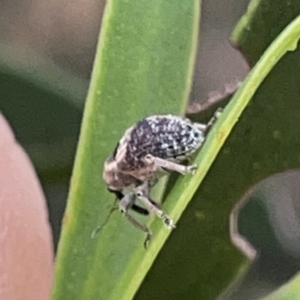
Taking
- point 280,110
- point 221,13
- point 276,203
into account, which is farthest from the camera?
point 221,13

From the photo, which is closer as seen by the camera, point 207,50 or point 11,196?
point 11,196

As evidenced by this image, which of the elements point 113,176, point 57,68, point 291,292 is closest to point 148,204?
point 113,176

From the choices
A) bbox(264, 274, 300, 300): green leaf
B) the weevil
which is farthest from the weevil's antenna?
bbox(264, 274, 300, 300): green leaf

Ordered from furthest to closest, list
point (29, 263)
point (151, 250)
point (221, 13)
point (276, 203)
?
point (221, 13) < point (276, 203) < point (29, 263) < point (151, 250)

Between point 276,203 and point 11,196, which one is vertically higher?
point 11,196

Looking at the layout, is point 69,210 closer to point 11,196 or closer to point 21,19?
point 11,196

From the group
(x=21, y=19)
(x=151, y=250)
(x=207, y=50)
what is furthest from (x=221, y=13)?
(x=151, y=250)
